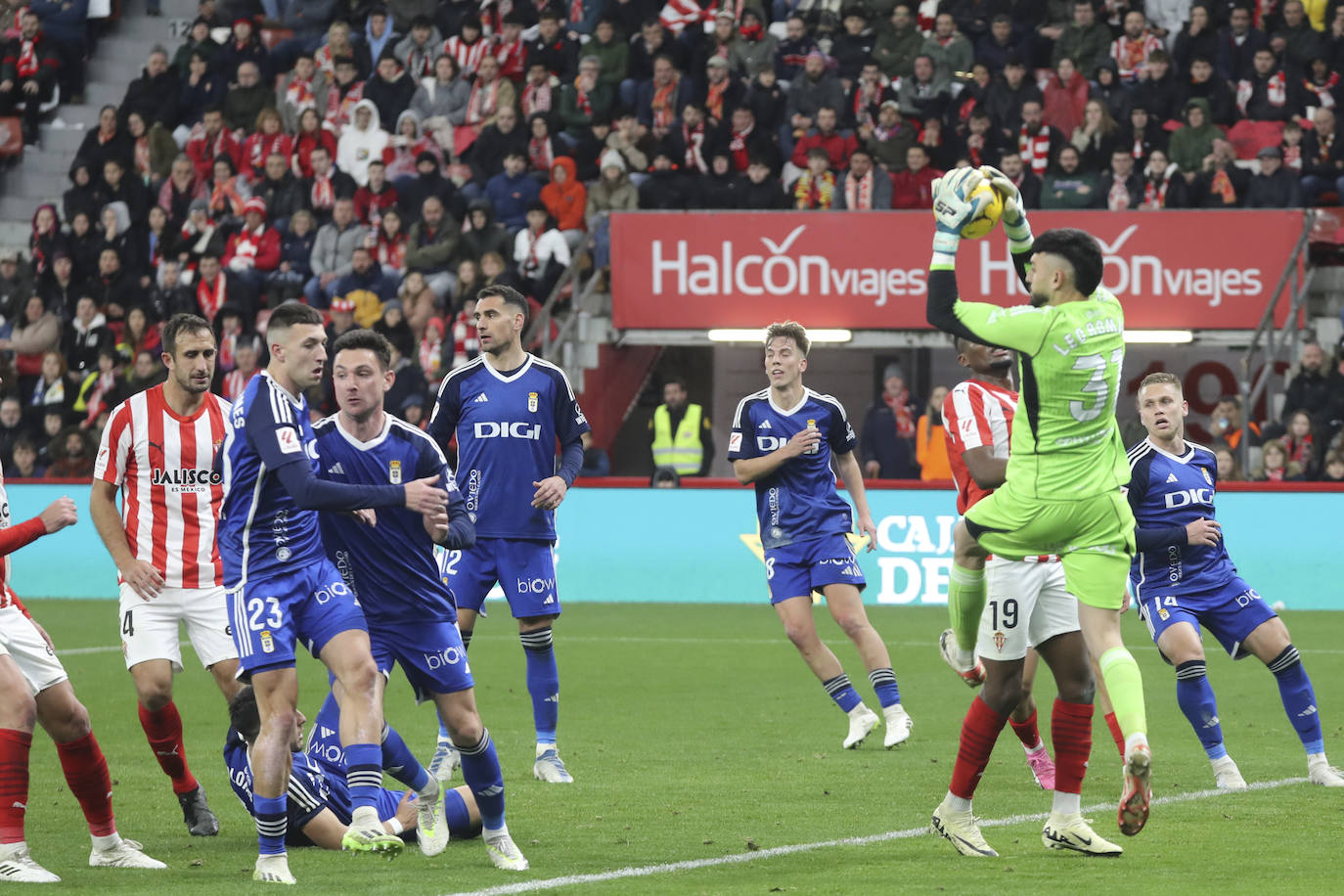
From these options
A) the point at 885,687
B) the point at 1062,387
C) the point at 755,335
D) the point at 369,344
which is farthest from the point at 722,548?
the point at 1062,387

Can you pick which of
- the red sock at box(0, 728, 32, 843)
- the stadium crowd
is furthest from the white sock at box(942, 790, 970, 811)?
the stadium crowd

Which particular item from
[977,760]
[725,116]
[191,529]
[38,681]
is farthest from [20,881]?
[725,116]

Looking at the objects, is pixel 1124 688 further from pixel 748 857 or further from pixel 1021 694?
pixel 748 857

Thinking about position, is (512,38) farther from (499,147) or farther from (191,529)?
(191,529)

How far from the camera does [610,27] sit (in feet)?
78.4

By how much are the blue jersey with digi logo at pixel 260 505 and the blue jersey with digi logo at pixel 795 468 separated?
13.8 feet

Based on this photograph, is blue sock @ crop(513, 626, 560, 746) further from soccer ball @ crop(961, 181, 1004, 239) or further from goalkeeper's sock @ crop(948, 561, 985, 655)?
soccer ball @ crop(961, 181, 1004, 239)

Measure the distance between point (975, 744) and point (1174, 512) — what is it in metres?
2.45

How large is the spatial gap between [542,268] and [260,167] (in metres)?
4.82

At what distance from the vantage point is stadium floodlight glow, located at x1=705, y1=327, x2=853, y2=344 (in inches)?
830

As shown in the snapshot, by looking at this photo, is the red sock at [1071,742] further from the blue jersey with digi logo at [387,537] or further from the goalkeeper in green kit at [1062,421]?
the blue jersey with digi logo at [387,537]

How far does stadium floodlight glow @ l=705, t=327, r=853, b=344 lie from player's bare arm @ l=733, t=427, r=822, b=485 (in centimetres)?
1038

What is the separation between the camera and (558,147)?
914 inches

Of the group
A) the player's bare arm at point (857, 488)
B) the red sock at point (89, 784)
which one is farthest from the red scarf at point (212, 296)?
the red sock at point (89, 784)
